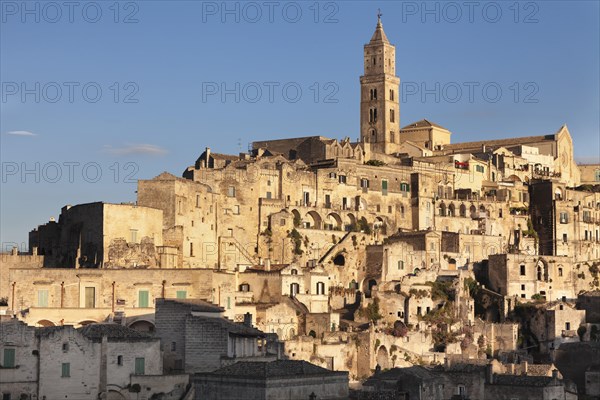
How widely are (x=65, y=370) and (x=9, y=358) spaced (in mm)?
2244

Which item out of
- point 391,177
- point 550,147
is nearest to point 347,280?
point 391,177

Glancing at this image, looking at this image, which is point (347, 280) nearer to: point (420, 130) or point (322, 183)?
point (322, 183)

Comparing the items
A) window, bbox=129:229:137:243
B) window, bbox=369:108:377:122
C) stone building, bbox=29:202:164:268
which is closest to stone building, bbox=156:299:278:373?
stone building, bbox=29:202:164:268

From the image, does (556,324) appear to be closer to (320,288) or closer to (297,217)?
(320,288)

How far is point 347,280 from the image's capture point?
261 ft

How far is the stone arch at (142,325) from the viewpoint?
A: 5884 cm

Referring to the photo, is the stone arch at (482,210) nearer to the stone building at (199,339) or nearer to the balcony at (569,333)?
the balcony at (569,333)

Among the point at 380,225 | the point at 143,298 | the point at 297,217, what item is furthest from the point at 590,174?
the point at 143,298

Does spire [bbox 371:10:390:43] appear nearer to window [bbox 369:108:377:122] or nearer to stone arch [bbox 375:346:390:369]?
window [bbox 369:108:377:122]

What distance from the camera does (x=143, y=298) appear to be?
6078 centimetres

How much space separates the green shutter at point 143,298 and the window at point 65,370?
36.8ft

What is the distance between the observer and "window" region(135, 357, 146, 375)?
5059 centimetres

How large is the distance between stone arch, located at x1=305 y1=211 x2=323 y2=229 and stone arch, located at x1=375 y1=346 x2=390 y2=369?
56.8ft

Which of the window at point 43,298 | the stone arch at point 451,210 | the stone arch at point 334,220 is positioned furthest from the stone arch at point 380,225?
the window at point 43,298
